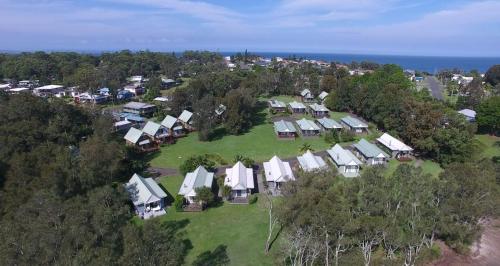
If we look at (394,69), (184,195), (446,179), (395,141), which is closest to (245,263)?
(184,195)

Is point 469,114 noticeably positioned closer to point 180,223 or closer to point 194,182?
point 194,182

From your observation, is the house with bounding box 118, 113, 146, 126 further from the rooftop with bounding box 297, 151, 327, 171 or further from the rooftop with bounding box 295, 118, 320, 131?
the rooftop with bounding box 297, 151, 327, 171

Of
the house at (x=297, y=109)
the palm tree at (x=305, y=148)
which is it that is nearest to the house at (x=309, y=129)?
the palm tree at (x=305, y=148)

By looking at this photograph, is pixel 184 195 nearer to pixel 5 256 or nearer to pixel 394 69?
pixel 5 256

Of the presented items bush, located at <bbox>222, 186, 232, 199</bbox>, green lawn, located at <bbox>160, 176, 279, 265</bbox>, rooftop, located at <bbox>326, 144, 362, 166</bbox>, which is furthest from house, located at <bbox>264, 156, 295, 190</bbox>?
rooftop, located at <bbox>326, 144, 362, 166</bbox>

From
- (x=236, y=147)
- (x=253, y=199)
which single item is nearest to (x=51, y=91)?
(x=236, y=147)

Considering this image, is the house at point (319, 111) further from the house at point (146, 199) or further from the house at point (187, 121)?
the house at point (146, 199)
